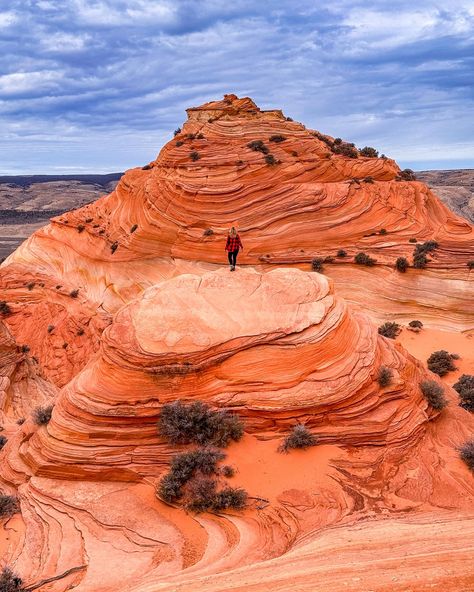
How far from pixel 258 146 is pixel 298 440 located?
25.7 m

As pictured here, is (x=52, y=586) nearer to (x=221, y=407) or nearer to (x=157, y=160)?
(x=221, y=407)

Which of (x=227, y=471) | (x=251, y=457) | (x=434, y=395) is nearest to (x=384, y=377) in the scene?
(x=434, y=395)

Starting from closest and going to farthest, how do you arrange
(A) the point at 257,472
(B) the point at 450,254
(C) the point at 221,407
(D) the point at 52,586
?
(D) the point at 52,586 → (A) the point at 257,472 → (C) the point at 221,407 → (B) the point at 450,254

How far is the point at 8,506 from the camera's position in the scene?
36.0ft

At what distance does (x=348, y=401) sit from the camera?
40.8 ft

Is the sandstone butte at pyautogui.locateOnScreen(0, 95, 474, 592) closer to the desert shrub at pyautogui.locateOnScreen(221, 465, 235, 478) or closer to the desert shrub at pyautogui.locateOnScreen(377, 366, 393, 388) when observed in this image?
the desert shrub at pyautogui.locateOnScreen(221, 465, 235, 478)

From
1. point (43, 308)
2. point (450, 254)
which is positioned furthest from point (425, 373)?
point (43, 308)

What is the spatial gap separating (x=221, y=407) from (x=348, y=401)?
3.24 meters

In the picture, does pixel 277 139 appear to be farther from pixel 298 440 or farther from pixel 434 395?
pixel 298 440

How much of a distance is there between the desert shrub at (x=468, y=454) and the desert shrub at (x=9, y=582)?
10008 millimetres

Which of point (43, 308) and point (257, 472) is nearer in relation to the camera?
point (257, 472)

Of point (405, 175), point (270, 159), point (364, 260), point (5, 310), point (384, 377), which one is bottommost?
point (5, 310)

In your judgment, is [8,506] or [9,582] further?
[8,506]

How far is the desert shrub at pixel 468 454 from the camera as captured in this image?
11.8 meters
